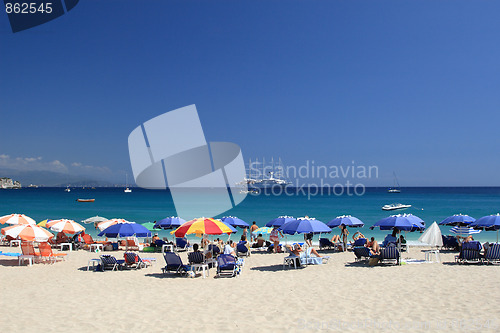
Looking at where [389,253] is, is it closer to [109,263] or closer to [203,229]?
[203,229]

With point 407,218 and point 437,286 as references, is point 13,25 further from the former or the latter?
point 407,218

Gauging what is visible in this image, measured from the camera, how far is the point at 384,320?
612 cm

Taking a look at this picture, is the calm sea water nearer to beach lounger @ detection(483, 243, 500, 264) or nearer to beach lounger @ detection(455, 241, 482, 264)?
beach lounger @ detection(455, 241, 482, 264)

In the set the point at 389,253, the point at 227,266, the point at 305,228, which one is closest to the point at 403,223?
the point at 389,253

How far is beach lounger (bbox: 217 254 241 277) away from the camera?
34.0 feet

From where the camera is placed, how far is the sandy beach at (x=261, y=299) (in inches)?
234

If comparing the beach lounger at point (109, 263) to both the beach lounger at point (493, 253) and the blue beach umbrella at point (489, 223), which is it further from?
the blue beach umbrella at point (489, 223)

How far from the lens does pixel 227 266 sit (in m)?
10.4

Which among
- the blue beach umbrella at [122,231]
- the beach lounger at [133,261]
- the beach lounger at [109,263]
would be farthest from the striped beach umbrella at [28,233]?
the beach lounger at [133,261]

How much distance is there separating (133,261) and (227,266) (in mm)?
3022

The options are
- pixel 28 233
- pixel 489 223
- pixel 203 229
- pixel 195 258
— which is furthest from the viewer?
pixel 489 223

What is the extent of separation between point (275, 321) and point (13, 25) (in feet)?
30.0

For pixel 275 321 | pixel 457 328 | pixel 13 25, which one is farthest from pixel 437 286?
pixel 13 25

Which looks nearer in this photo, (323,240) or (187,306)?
(187,306)
